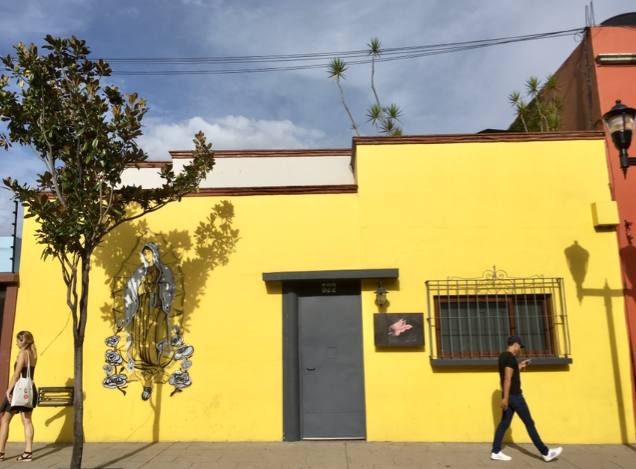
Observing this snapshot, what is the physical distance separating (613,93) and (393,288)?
16.1ft

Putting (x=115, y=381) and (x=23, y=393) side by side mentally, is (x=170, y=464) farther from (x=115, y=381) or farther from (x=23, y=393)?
(x=23, y=393)

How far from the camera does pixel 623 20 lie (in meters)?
9.47

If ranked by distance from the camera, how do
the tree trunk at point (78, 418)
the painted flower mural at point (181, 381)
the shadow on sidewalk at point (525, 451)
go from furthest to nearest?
the painted flower mural at point (181, 381) → the shadow on sidewalk at point (525, 451) → the tree trunk at point (78, 418)

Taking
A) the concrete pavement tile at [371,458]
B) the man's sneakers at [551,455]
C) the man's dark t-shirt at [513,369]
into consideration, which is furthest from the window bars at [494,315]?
the concrete pavement tile at [371,458]

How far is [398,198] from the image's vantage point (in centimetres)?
785

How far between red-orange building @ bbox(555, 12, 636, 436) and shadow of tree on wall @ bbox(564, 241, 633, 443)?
0.06 metres

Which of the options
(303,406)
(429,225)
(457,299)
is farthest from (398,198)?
(303,406)

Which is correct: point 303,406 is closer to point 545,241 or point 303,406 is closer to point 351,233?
point 351,233

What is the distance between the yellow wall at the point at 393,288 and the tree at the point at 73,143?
168cm

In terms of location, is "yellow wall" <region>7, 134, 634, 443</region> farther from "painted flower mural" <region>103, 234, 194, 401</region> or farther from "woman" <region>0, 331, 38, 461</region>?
"woman" <region>0, 331, 38, 461</region>

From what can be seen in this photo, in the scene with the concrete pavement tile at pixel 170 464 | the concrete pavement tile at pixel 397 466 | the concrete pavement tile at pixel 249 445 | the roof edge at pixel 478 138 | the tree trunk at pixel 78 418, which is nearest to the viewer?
the tree trunk at pixel 78 418

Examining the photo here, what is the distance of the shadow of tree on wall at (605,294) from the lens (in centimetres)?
721

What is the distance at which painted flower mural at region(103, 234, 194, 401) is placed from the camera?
757 centimetres

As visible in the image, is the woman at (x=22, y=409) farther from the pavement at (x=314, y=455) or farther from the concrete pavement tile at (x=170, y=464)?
the concrete pavement tile at (x=170, y=464)
